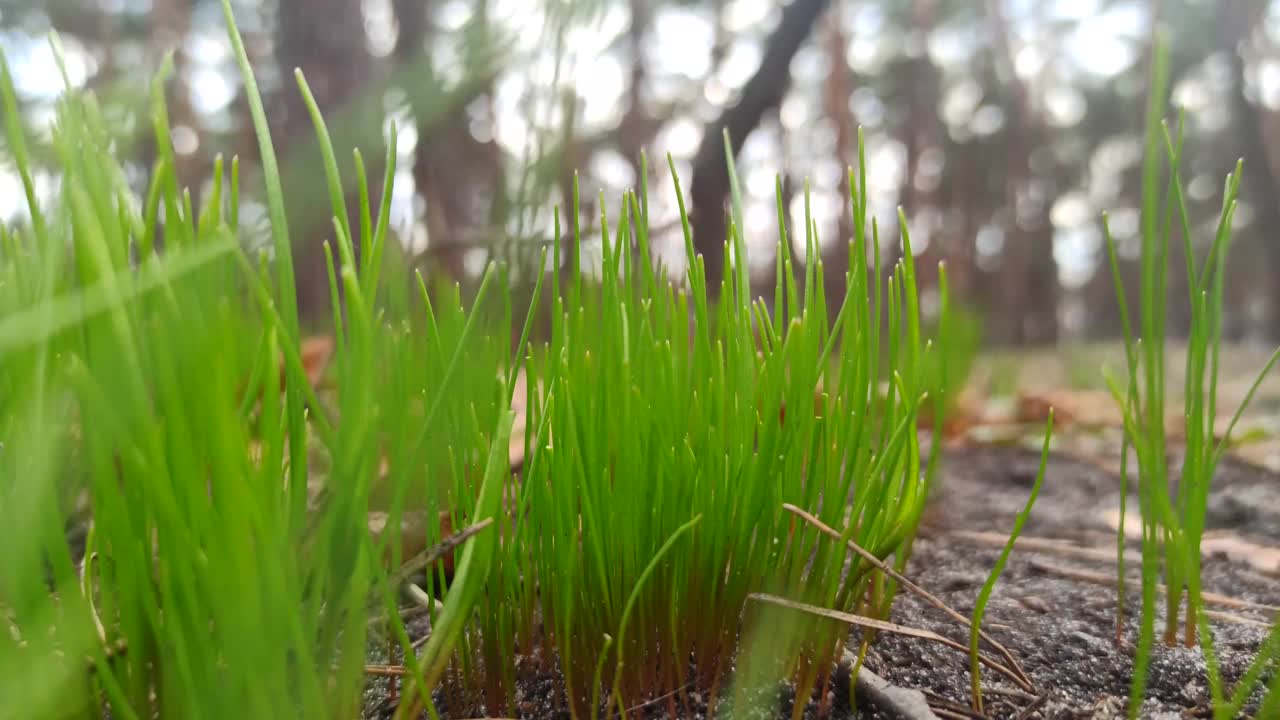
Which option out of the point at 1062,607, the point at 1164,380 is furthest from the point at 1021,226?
the point at 1164,380

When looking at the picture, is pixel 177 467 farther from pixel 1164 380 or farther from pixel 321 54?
pixel 321 54

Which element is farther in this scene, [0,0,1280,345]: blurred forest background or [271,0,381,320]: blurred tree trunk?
[271,0,381,320]: blurred tree trunk

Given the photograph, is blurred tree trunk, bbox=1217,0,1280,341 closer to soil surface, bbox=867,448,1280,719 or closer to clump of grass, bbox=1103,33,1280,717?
soil surface, bbox=867,448,1280,719

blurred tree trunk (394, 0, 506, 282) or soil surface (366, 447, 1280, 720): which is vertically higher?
blurred tree trunk (394, 0, 506, 282)

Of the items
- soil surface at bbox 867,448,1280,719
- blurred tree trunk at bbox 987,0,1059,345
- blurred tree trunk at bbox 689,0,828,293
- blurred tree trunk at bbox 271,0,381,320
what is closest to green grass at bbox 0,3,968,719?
soil surface at bbox 867,448,1280,719

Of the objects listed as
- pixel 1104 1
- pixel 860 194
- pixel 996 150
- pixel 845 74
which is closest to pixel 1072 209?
pixel 996 150

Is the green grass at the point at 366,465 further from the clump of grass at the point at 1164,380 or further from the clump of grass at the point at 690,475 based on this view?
the clump of grass at the point at 1164,380

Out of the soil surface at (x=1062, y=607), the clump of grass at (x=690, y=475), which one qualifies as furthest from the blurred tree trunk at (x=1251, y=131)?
the clump of grass at (x=690, y=475)

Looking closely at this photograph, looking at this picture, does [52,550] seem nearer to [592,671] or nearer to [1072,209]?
[592,671]
